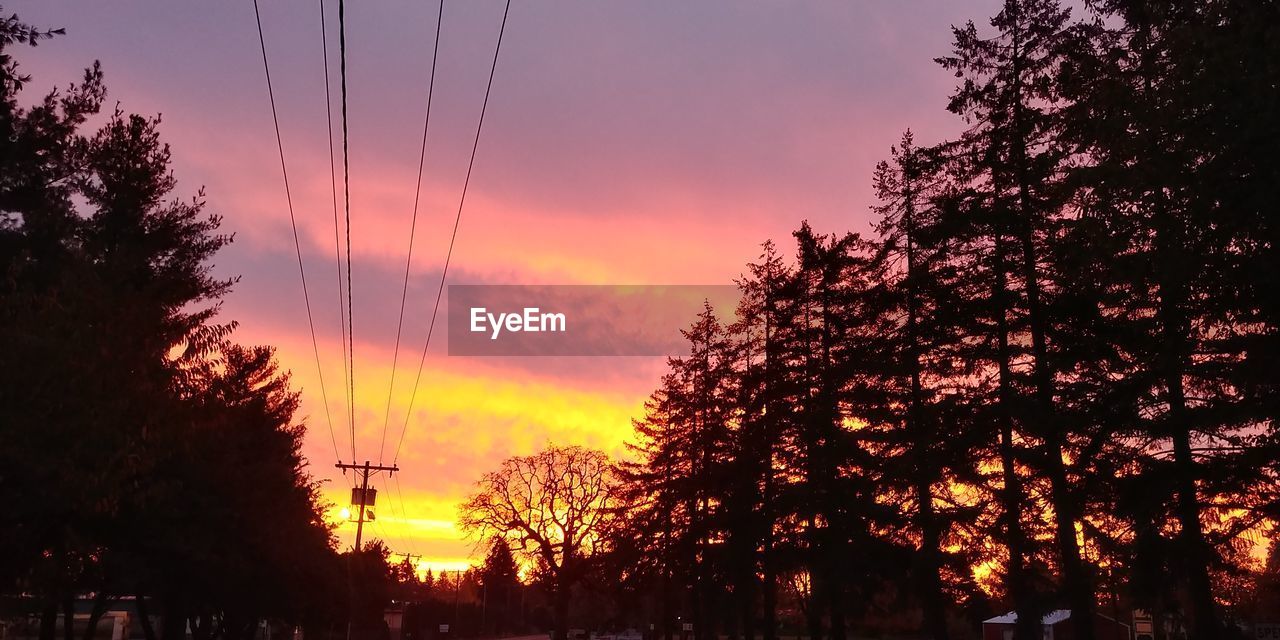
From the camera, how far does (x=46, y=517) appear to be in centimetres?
1609

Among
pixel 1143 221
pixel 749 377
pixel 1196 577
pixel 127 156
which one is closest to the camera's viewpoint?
pixel 1143 221

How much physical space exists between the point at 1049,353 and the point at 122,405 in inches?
729

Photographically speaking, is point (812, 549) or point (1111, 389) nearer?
point (1111, 389)

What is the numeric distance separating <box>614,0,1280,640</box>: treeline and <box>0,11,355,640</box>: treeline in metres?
14.6

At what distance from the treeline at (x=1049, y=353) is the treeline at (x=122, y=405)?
14.6m

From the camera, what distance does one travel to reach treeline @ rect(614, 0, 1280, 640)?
48.3 feet

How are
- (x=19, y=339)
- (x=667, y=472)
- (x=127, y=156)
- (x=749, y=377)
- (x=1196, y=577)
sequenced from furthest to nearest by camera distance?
(x=667, y=472), (x=749, y=377), (x=127, y=156), (x=1196, y=577), (x=19, y=339)

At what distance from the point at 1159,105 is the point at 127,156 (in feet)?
72.3

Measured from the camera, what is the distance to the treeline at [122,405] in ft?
45.3

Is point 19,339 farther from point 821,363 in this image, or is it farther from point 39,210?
point 821,363

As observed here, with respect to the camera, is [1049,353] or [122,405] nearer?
[122,405]

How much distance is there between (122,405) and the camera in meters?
14.1

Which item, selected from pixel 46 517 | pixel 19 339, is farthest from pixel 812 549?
pixel 19 339

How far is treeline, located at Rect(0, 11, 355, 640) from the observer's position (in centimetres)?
1380
